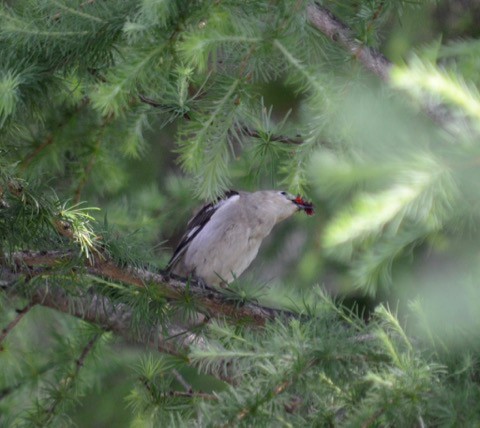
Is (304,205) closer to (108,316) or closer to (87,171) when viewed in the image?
(87,171)

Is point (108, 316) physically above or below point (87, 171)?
below

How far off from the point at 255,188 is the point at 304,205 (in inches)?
10.9

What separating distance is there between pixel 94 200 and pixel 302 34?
223 centimetres

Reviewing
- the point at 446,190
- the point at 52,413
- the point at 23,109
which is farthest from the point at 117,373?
the point at 446,190

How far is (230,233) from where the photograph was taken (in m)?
5.02

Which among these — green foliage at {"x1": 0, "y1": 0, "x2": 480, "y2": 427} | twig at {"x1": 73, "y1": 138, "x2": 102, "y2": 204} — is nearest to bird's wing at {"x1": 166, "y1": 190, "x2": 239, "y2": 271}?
green foliage at {"x1": 0, "y1": 0, "x2": 480, "y2": 427}

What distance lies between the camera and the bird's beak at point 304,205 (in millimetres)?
4726

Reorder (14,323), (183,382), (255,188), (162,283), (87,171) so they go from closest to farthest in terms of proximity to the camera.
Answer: (162,283) < (183,382) < (14,323) < (87,171) < (255,188)

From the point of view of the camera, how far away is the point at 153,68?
9.89 feet

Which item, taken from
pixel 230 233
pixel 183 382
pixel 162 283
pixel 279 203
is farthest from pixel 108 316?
pixel 279 203

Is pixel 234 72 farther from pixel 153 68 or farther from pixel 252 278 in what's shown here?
pixel 252 278

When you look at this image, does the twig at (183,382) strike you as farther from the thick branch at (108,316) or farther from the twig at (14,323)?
the twig at (14,323)

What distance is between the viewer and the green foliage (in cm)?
191

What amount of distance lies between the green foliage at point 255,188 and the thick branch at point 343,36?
0.03 m
